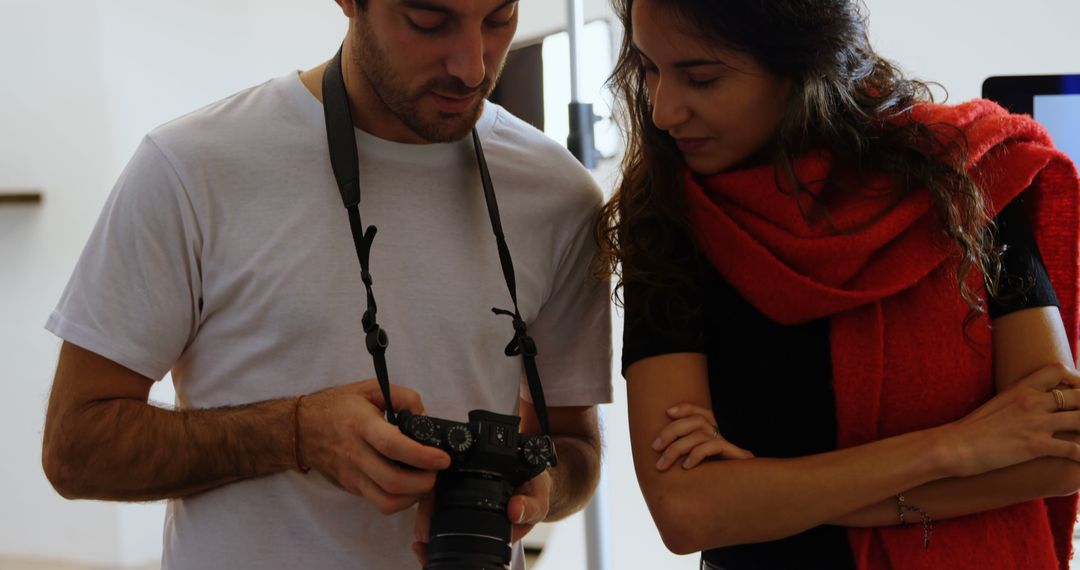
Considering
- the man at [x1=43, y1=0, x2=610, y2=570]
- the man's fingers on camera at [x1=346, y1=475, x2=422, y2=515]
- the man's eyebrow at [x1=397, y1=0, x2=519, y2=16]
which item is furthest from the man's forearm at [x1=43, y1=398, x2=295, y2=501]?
the man's eyebrow at [x1=397, y1=0, x2=519, y2=16]

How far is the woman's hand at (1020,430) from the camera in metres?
1.10

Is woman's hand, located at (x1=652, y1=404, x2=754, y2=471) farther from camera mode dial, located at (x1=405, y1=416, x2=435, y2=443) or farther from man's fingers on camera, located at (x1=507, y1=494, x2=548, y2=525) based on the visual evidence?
camera mode dial, located at (x1=405, y1=416, x2=435, y2=443)

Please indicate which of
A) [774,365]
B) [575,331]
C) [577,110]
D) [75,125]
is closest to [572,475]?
[575,331]

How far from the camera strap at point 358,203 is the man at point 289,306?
28 mm

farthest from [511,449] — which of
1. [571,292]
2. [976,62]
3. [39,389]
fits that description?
[39,389]

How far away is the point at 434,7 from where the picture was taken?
1112 mm

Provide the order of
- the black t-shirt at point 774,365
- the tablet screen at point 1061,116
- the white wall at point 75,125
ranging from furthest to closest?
the white wall at point 75,125
the tablet screen at point 1061,116
the black t-shirt at point 774,365

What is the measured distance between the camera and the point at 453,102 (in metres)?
1.17

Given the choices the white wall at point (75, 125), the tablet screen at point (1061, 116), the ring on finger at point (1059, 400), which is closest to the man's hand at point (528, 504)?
the ring on finger at point (1059, 400)

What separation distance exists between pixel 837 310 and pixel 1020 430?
0.72ft

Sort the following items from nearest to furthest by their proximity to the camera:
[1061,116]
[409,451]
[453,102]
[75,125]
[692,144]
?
1. [409,451]
2. [453,102]
3. [692,144]
4. [1061,116]
5. [75,125]

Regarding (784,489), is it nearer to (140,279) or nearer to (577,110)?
(140,279)

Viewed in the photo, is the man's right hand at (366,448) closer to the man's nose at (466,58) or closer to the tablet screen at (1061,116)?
the man's nose at (466,58)

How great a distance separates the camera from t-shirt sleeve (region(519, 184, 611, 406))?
1.31m
